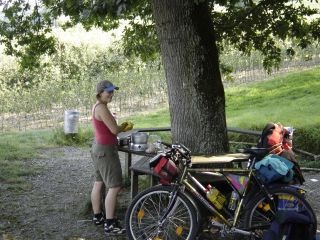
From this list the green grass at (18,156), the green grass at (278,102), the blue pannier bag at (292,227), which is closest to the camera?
the blue pannier bag at (292,227)

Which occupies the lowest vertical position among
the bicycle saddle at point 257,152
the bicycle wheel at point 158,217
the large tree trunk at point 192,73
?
the bicycle wheel at point 158,217

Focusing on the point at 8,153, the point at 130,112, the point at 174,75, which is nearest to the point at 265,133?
the point at 174,75

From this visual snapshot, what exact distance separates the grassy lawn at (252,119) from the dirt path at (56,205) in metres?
0.44

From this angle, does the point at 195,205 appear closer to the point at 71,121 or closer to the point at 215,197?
the point at 215,197

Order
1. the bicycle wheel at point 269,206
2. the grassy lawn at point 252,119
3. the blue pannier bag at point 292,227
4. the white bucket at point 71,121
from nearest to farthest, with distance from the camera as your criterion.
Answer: the blue pannier bag at point 292,227, the bicycle wheel at point 269,206, the grassy lawn at point 252,119, the white bucket at point 71,121

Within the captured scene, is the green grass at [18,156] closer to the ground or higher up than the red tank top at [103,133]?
closer to the ground

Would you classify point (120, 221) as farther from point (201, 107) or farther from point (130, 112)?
point (130, 112)

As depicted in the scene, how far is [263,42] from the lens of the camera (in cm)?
817

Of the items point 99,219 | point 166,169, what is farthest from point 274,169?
point 99,219

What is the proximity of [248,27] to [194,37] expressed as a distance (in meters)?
3.06

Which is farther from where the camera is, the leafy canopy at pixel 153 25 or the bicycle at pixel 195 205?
the leafy canopy at pixel 153 25

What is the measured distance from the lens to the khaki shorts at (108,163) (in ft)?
15.9

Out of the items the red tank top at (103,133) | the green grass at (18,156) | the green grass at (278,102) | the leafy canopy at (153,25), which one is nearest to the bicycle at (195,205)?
the red tank top at (103,133)

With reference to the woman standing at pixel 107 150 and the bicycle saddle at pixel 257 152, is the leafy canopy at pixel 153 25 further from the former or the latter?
the bicycle saddle at pixel 257 152
